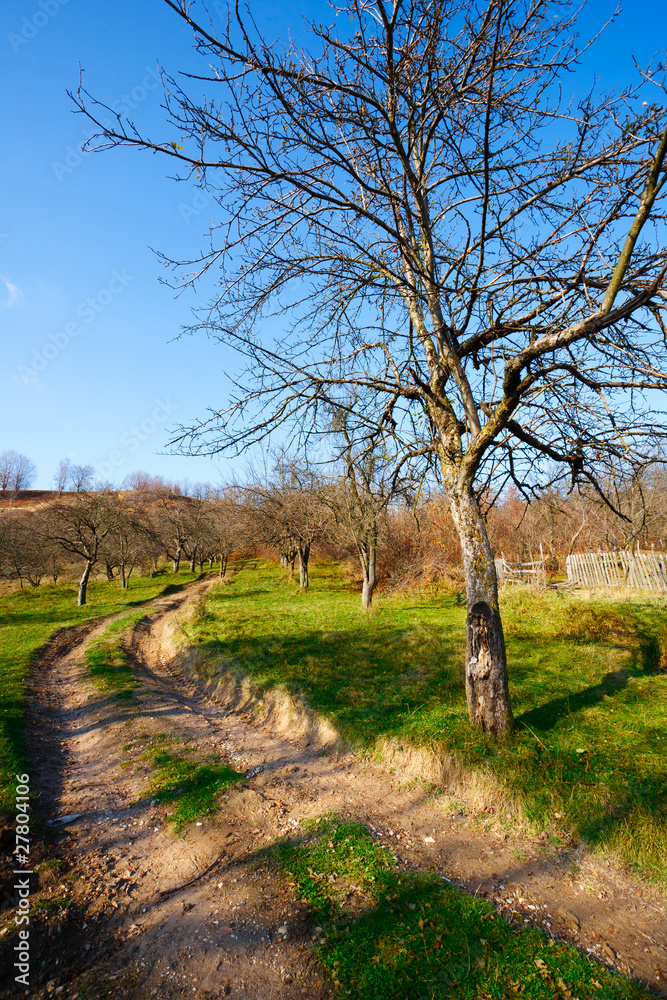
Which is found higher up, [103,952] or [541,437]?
[541,437]

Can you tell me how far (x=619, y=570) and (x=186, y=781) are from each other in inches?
711

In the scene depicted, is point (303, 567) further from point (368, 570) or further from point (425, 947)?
point (425, 947)

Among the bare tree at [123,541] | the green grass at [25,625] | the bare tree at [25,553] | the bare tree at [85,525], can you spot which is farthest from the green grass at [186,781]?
the bare tree at [25,553]

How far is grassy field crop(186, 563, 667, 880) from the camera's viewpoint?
424 centimetres

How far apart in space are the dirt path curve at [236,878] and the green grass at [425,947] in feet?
0.67

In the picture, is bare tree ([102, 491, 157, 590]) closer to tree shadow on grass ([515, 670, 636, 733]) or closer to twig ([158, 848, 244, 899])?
twig ([158, 848, 244, 899])

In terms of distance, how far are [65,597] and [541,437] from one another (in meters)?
33.4

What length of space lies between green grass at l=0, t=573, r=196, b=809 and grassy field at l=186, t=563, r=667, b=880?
3980 mm

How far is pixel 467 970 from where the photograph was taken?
9.10 ft

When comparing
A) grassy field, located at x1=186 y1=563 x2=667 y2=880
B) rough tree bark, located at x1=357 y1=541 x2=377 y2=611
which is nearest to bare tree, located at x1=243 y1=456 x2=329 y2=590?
rough tree bark, located at x1=357 y1=541 x2=377 y2=611

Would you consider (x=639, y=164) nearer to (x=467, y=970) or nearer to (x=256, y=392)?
(x=256, y=392)

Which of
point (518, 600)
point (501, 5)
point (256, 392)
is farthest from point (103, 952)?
point (518, 600)

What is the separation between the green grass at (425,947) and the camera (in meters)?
2.68

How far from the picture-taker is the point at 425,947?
9.70ft
